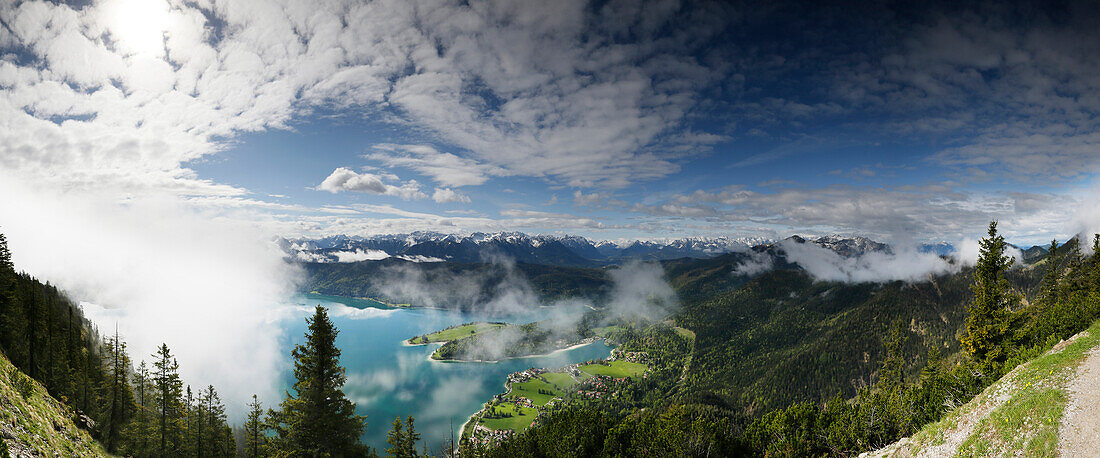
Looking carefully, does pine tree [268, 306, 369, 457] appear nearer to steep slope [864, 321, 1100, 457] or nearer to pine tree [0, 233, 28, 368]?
steep slope [864, 321, 1100, 457]

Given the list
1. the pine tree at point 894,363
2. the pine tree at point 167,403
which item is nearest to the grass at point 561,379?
the pine tree at point 894,363

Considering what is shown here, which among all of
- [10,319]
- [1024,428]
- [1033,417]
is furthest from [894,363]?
[10,319]

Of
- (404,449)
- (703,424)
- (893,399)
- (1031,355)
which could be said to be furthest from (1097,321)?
(404,449)

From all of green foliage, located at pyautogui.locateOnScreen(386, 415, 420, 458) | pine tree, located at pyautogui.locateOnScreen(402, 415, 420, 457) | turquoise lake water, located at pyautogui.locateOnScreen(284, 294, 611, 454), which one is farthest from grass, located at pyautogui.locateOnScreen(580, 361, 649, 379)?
green foliage, located at pyautogui.locateOnScreen(386, 415, 420, 458)

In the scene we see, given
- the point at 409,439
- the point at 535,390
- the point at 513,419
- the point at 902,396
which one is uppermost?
the point at 409,439

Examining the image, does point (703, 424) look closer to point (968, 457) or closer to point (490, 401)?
point (968, 457)

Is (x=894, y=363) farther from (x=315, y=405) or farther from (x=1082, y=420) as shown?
(x=315, y=405)
